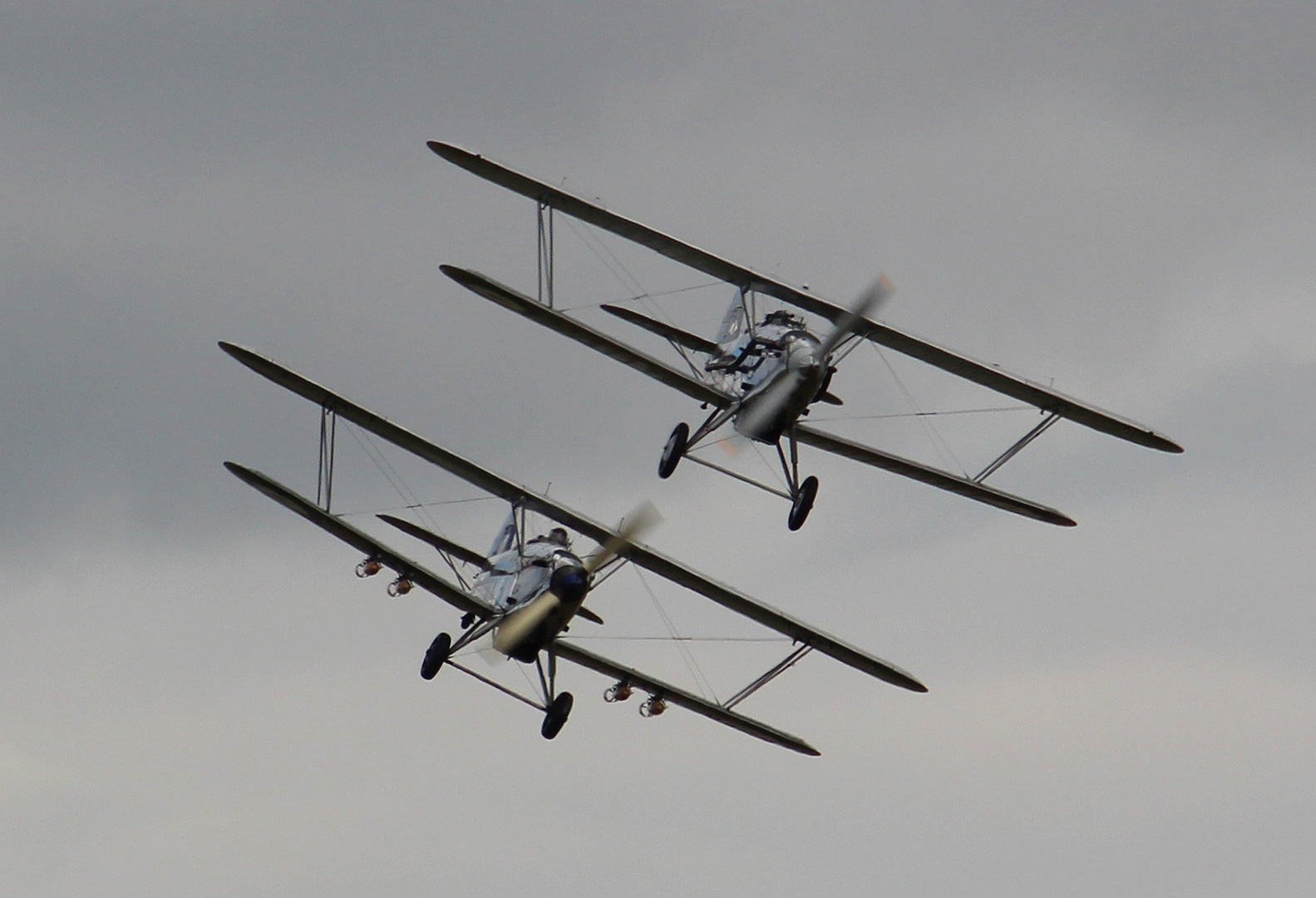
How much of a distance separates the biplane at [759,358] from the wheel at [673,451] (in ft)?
0.05

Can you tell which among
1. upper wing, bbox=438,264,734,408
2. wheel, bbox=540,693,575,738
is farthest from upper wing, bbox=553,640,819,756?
upper wing, bbox=438,264,734,408

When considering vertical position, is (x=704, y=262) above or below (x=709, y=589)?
above

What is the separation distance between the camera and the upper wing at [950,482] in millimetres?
50312

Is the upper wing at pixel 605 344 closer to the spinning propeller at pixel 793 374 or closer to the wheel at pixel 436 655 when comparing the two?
the spinning propeller at pixel 793 374

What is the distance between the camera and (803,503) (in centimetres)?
4850

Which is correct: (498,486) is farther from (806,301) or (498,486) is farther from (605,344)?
(806,301)

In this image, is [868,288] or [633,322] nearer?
[868,288]

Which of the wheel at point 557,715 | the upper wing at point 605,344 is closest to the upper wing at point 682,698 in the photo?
the wheel at point 557,715

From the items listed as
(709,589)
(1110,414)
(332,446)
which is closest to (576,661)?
(709,589)

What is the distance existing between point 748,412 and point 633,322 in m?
3.52

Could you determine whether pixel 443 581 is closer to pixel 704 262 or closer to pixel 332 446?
pixel 332 446

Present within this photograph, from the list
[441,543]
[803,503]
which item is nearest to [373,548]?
[441,543]

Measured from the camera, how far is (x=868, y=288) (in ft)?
153

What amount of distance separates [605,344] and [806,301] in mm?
3411
